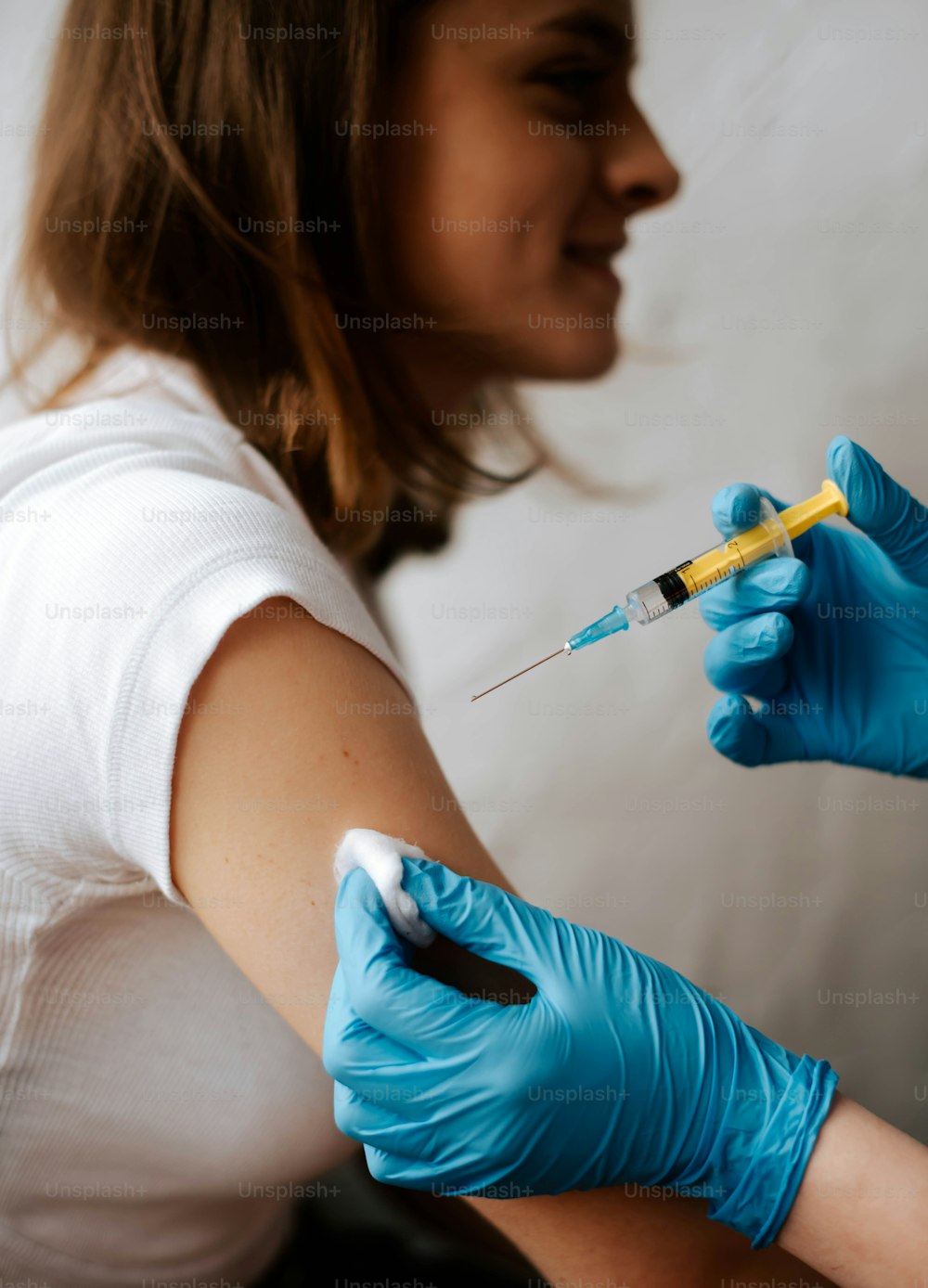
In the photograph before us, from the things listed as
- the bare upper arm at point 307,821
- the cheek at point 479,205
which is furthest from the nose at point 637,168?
the bare upper arm at point 307,821

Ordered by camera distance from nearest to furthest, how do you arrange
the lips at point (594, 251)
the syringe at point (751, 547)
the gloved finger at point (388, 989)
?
the gloved finger at point (388, 989), the syringe at point (751, 547), the lips at point (594, 251)

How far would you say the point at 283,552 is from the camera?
65 cm

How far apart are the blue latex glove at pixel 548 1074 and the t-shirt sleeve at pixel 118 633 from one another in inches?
6.4

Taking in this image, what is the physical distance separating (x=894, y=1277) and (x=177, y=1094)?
1.98ft

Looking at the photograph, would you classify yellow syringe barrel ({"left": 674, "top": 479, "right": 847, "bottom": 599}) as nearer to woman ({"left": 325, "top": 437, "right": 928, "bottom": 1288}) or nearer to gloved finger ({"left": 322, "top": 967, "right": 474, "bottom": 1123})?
woman ({"left": 325, "top": 437, "right": 928, "bottom": 1288})

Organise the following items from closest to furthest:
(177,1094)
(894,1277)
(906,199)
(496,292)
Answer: (894,1277) < (177,1094) < (496,292) < (906,199)

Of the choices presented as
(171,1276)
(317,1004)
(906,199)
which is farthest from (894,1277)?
(906,199)

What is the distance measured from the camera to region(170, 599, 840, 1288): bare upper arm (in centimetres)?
61

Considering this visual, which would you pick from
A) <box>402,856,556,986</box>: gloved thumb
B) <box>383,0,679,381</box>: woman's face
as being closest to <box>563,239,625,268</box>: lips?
<box>383,0,679,381</box>: woman's face

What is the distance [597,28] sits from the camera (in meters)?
1.08

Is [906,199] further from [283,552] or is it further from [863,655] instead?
[283,552]

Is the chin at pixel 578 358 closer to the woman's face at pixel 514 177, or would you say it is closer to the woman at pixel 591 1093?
the woman's face at pixel 514 177

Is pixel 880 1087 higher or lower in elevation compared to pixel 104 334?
lower

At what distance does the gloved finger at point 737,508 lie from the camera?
828 mm
